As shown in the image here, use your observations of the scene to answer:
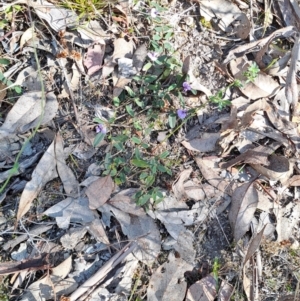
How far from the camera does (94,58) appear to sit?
7.82 ft

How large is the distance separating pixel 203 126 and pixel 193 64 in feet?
1.10

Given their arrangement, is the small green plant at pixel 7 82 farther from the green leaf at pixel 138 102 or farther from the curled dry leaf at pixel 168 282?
the curled dry leaf at pixel 168 282

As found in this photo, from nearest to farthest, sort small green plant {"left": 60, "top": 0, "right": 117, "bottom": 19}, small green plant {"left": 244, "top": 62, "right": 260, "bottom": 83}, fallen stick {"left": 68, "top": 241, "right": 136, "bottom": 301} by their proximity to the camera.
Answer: fallen stick {"left": 68, "top": 241, "right": 136, "bottom": 301} < small green plant {"left": 60, "top": 0, "right": 117, "bottom": 19} < small green plant {"left": 244, "top": 62, "right": 260, "bottom": 83}

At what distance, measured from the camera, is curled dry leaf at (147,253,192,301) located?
222cm

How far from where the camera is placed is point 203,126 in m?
2.42

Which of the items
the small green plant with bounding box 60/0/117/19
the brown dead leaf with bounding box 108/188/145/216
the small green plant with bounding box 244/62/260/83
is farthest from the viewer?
the small green plant with bounding box 244/62/260/83

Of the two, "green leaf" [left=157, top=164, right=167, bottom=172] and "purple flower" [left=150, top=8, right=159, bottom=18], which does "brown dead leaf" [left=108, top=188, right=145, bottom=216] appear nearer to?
"green leaf" [left=157, top=164, right=167, bottom=172]

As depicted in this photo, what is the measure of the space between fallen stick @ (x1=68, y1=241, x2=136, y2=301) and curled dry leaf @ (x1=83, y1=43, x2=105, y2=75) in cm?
87

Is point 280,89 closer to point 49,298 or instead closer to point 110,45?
point 110,45

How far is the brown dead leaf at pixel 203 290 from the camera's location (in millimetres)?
2236

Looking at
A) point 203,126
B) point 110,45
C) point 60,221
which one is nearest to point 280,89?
point 203,126

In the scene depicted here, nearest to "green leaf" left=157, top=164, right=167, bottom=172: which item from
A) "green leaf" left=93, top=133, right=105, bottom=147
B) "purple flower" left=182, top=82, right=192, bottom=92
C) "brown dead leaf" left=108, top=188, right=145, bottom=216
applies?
"brown dead leaf" left=108, top=188, right=145, bottom=216

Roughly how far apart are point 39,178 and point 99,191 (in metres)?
0.28

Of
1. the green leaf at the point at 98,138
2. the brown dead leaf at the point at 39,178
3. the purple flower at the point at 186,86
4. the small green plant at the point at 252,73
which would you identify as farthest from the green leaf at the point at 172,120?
the brown dead leaf at the point at 39,178
